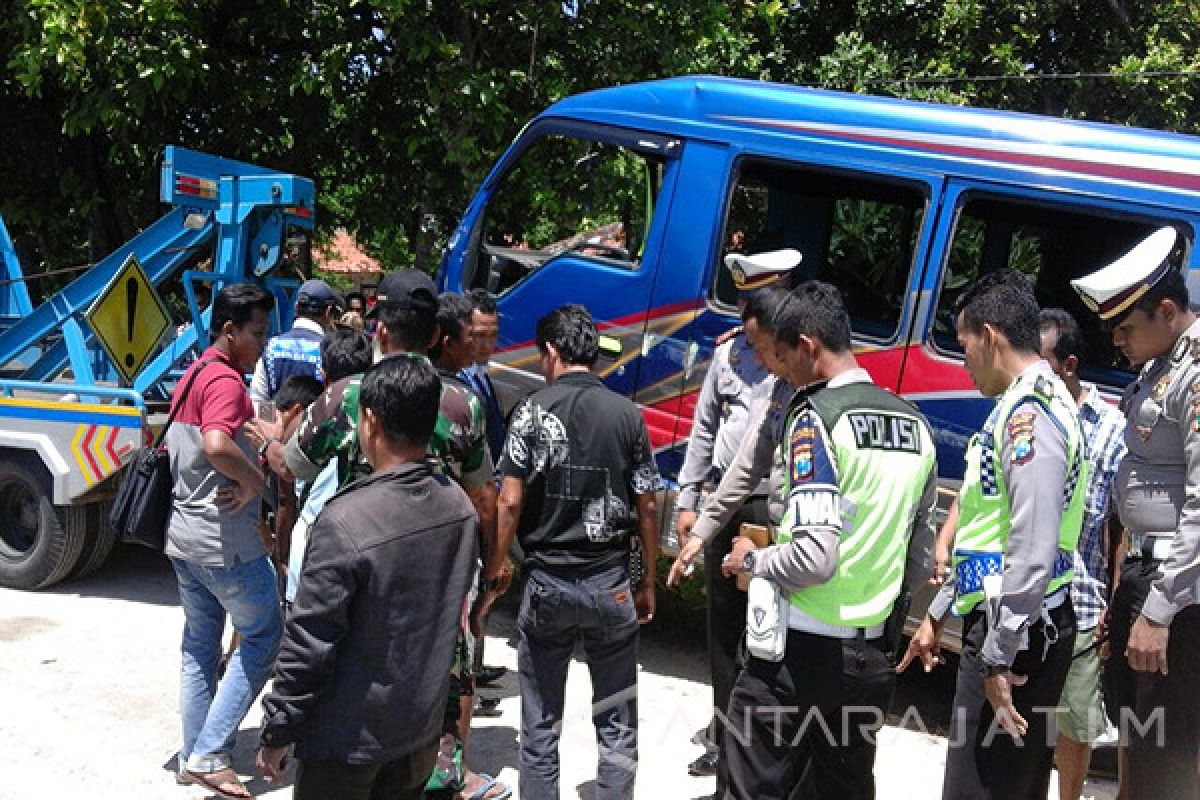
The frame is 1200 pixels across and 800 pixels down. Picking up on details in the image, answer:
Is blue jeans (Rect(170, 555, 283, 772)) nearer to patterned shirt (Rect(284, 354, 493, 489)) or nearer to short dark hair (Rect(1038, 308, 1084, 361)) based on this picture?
patterned shirt (Rect(284, 354, 493, 489))

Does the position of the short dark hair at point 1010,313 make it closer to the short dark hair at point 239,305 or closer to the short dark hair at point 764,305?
the short dark hair at point 764,305

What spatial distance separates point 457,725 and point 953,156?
341 centimetres

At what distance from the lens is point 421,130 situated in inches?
447

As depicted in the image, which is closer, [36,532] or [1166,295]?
[1166,295]

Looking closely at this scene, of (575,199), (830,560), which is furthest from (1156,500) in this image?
(575,199)

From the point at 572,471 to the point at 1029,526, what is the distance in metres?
1.58

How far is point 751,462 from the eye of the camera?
13.8ft

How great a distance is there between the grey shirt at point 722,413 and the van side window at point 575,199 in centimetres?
152

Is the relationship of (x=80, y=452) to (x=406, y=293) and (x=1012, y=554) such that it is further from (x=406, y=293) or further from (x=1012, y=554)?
(x=1012, y=554)

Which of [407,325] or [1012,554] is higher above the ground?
[407,325]

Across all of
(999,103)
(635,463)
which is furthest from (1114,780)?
(999,103)

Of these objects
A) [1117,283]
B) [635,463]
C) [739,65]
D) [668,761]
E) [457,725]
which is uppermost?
[739,65]

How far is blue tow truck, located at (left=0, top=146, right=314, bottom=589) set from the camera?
21.4ft

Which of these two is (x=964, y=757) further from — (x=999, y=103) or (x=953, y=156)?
(x=999, y=103)
